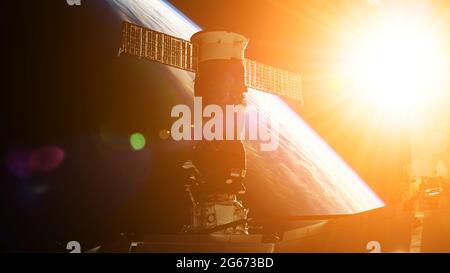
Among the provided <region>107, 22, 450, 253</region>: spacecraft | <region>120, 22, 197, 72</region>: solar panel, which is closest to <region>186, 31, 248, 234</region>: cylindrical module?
<region>107, 22, 450, 253</region>: spacecraft

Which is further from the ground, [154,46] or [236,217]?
[154,46]

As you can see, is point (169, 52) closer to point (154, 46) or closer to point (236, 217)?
point (154, 46)

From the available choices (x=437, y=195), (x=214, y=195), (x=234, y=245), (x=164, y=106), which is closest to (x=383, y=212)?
(x=437, y=195)

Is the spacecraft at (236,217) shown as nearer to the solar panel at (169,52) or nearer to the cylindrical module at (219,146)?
the cylindrical module at (219,146)

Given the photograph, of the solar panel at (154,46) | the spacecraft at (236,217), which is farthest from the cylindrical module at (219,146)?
the solar panel at (154,46)

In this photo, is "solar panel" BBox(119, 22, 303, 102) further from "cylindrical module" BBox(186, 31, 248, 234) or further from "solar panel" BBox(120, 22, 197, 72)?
"cylindrical module" BBox(186, 31, 248, 234)

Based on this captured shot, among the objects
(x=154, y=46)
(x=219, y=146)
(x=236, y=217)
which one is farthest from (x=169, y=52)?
(x=236, y=217)

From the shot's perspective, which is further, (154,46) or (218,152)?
(154,46)

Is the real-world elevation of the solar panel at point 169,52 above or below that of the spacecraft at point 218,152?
above

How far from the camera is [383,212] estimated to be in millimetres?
4016

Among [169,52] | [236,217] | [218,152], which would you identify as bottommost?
[236,217]
